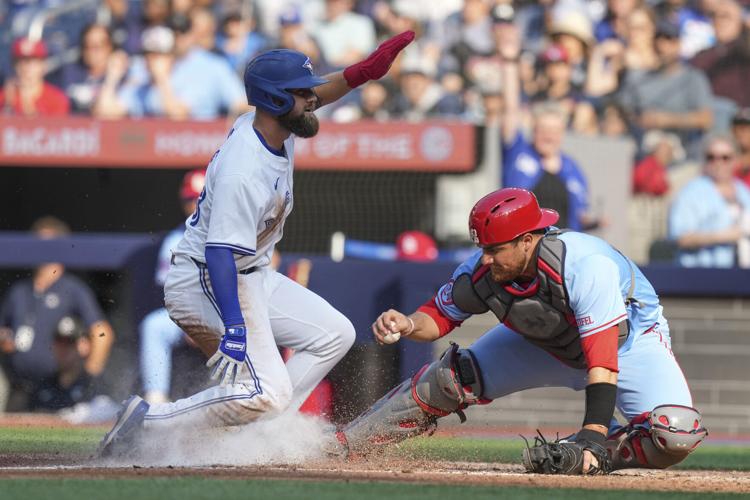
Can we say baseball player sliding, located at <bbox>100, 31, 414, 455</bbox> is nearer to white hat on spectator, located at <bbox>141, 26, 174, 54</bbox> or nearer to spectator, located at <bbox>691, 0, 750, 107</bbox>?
white hat on spectator, located at <bbox>141, 26, 174, 54</bbox>

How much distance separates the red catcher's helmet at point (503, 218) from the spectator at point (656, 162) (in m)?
5.66

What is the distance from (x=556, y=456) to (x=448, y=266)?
4.41 metres

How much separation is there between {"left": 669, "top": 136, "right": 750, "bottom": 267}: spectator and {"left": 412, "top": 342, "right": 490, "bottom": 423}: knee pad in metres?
4.67

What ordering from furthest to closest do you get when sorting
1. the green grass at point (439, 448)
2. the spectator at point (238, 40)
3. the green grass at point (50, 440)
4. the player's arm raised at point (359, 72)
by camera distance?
the spectator at point (238, 40) < the green grass at point (439, 448) < the green grass at point (50, 440) < the player's arm raised at point (359, 72)

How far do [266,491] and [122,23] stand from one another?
29.1ft

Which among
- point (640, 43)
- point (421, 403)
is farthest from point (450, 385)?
point (640, 43)

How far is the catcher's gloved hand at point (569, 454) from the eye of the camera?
540 cm

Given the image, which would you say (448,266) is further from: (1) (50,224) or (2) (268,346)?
(2) (268,346)

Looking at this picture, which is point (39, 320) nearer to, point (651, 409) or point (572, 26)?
point (572, 26)

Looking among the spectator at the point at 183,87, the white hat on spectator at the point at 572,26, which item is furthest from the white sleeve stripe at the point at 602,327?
the white hat on spectator at the point at 572,26

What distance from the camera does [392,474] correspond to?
214 inches

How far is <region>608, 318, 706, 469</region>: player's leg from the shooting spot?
5688 millimetres

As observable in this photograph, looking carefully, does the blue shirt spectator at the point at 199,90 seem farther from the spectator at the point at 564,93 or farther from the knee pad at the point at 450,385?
the knee pad at the point at 450,385

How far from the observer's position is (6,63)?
12.1 meters
